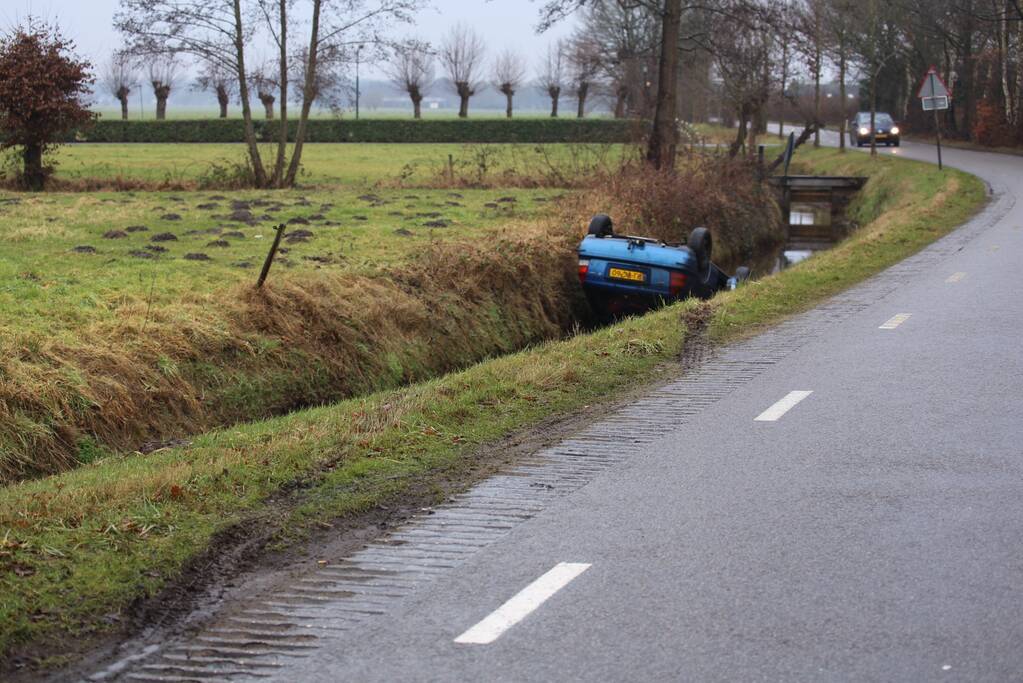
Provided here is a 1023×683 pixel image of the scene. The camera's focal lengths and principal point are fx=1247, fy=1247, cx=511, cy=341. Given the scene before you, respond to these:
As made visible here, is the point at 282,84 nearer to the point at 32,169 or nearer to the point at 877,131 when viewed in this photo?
the point at 32,169

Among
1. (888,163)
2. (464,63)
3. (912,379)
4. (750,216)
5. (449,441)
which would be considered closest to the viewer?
(449,441)

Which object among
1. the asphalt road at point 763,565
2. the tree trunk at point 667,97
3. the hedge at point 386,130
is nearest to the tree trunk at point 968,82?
the hedge at point 386,130

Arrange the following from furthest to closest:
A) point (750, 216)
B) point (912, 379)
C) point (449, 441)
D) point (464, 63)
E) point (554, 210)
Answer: point (464, 63)
point (750, 216)
point (554, 210)
point (912, 379)
point (449, 441)

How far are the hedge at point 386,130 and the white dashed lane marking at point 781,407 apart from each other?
5380 cm

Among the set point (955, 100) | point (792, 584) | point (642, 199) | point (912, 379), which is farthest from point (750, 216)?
point (955, 100)

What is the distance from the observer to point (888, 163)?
4516 cm

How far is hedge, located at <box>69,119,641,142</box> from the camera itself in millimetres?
65562

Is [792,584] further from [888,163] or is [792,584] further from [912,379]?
[888,163]

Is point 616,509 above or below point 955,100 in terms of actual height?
below

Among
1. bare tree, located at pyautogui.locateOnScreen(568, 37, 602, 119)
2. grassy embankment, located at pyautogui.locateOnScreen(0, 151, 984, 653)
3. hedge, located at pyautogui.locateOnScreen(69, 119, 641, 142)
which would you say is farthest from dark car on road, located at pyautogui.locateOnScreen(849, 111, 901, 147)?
grassy embankment, located at pyautogui.locateOnScreen(0, 151, 984, 653)

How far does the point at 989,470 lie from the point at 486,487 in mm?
2998

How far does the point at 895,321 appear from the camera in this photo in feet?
44.5

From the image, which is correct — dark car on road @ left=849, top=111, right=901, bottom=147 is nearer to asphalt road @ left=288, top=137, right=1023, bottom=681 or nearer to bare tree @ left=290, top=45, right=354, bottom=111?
bare tree @ left=290, top=45, right=354, bottom=111

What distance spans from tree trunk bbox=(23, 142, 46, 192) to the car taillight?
17.6 meters
